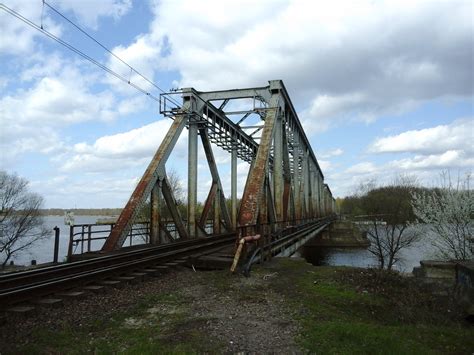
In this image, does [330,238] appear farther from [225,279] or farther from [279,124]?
[225,279]

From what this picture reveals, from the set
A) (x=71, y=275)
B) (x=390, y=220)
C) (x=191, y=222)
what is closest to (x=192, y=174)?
(x=191, y=222)

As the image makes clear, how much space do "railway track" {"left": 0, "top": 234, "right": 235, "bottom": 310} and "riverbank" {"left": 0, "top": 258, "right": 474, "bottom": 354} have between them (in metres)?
0.69

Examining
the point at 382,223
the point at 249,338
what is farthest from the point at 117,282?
the point at 382,223

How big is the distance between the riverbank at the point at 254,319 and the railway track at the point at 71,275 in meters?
0.69

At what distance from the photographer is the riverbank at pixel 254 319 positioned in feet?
16.0

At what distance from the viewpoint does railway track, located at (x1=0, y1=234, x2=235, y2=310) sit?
22.1ft

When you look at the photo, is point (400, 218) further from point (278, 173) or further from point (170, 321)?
point (170, 321)

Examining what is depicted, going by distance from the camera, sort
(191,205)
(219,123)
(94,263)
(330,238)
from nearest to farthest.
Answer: (94,263), (191,205), (219,123), (330,238)

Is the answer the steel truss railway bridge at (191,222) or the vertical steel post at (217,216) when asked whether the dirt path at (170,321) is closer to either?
the steel truss railway bridge at (191,222)

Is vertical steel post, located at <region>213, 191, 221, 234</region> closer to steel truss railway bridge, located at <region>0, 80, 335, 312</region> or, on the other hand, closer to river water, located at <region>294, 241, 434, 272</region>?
steel truss railway bridge, located at <region>0, 80, 335, 312</region>

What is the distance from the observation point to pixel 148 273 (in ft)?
30.3

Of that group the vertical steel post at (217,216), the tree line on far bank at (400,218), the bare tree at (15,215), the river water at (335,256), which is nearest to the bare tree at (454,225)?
the tree line on far bank at (400,218)

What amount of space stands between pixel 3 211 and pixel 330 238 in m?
38.8

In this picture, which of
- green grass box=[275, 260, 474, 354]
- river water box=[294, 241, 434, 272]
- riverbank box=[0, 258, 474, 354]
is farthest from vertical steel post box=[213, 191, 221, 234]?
green grass box=[275, 260, 474, 354]
